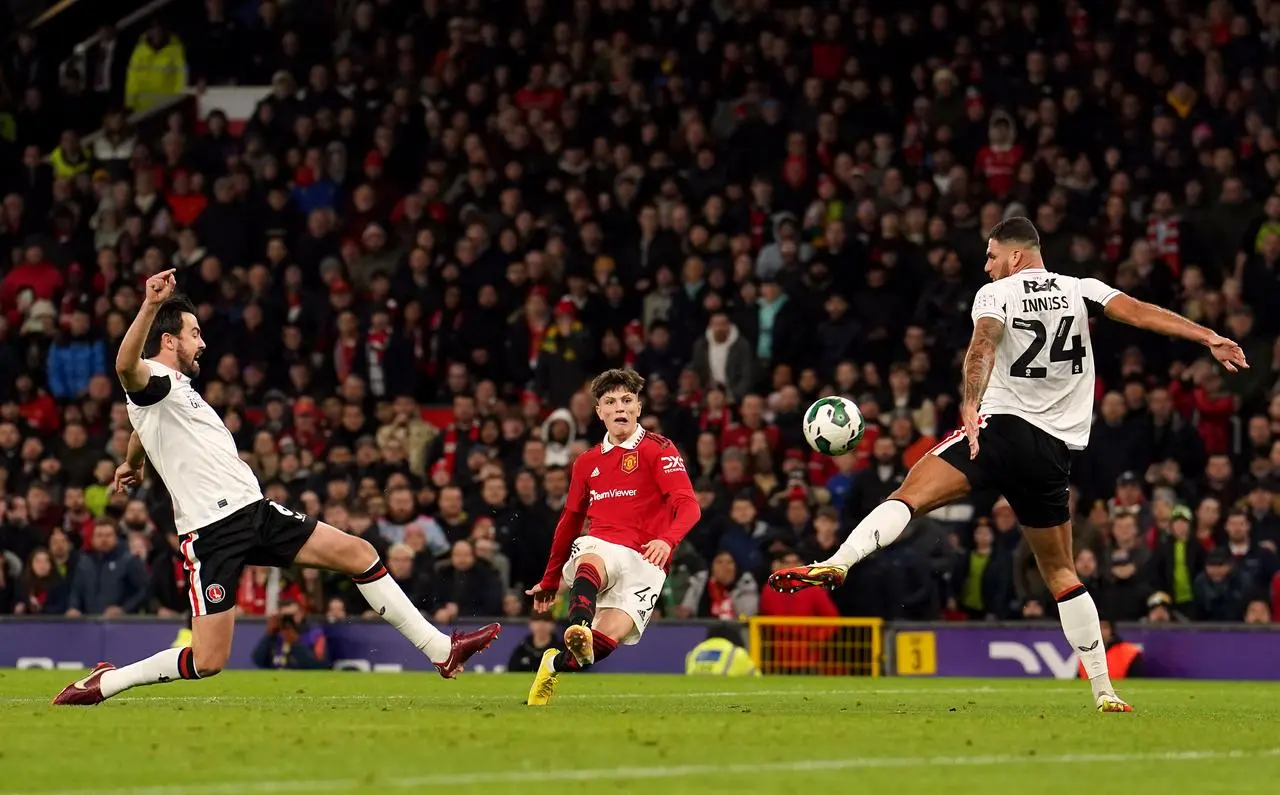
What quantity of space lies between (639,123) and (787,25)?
2333 millimetres

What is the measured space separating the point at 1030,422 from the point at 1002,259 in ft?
2.89

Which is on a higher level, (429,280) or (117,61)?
(117,61)

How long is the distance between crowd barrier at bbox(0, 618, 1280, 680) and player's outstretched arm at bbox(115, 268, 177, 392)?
337 inches

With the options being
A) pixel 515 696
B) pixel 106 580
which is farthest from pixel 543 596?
pixel 106 580

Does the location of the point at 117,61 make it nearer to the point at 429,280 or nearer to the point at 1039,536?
the point at 429,280

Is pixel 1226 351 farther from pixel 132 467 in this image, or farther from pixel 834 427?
pixel 132 467

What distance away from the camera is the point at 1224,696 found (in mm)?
13836

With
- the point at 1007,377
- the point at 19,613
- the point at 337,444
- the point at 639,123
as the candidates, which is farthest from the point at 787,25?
Answer: the point at 1007,377

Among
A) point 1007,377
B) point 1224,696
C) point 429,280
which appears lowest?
point 1224,696

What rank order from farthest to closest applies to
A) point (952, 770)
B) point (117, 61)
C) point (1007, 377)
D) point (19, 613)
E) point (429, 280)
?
point (117, 61), point (429, 280), point (19, 613), point (1007, 377), point (952, 770)

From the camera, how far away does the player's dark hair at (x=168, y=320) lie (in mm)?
10930

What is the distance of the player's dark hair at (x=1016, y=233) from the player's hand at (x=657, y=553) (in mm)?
2327

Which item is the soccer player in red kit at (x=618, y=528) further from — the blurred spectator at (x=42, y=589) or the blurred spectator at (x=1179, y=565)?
the blurred spectator at (x=42, y=589)

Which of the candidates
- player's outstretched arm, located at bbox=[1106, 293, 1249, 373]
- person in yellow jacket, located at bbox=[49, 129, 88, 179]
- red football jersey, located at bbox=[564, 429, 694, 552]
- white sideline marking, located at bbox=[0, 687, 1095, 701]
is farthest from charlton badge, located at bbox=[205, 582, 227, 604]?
person in yellow jacket, located at bbox=[49, 129, 88, 179]
